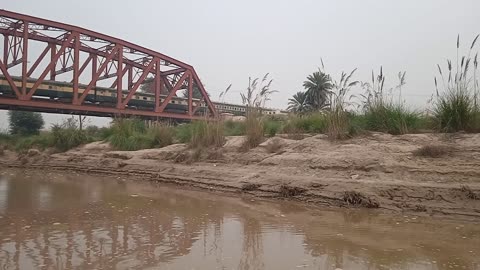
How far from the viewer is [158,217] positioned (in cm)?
648

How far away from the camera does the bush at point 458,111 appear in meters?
8.83

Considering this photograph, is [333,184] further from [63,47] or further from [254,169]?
[63,47]

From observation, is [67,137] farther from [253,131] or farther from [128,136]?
[253,131]

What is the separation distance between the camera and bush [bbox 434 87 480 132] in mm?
8828

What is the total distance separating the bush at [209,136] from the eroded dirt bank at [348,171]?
1.21ft

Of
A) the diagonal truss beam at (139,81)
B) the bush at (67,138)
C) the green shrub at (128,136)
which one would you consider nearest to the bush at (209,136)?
the green shrub at (128,136)

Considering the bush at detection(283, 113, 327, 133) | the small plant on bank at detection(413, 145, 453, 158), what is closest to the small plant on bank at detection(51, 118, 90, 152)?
the bush at detection(283, 113, 327, 133)

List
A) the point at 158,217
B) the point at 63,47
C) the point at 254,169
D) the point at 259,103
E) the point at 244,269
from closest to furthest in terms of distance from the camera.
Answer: the point at 244,269 → the point at 158,217 → the point at 254,169 → the point at 259,103 → the point at 63,47

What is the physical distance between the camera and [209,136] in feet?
43.8

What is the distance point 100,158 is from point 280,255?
45.4 feet

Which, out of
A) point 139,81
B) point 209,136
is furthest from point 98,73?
point 209,136

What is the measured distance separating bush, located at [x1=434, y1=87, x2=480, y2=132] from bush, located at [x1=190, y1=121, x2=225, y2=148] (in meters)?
6.75

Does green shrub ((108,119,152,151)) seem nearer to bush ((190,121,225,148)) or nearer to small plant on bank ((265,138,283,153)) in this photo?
bush ((190,121,225,148))

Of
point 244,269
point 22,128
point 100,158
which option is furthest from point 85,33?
point 244,269
